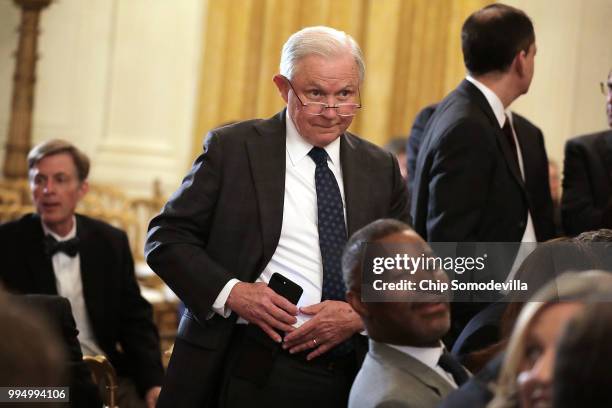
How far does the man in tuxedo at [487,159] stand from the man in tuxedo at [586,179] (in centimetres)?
15

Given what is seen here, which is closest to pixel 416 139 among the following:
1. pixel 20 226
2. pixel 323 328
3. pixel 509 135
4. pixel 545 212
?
pixel 509 135

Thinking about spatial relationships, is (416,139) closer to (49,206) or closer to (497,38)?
(497,38)

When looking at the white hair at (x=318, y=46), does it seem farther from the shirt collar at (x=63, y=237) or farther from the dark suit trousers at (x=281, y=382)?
the shirt collar at (x=63, y=237)

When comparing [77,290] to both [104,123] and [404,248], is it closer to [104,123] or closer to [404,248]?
[404,248]

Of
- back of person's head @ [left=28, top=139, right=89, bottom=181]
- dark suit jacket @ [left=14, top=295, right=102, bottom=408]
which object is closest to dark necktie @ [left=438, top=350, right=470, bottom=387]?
dark suit jacket @ [left=14, top=295, right=102, bottom=408]

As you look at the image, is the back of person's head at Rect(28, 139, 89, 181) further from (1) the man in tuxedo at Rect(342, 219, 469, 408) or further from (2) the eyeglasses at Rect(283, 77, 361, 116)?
(1) the man in tuxedo at Rect(342, 219, 469, 408)

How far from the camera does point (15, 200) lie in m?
6.47

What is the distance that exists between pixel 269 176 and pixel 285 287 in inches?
12.9

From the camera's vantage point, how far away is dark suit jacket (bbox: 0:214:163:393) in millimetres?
3904

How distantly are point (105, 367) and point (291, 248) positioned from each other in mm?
815

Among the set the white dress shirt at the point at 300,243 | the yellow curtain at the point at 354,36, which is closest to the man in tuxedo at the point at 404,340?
the white dress shirt at the point at 300,243

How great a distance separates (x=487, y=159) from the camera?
3.45 meters

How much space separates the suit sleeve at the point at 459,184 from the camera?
3.39 m

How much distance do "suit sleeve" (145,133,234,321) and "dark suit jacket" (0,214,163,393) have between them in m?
1.16
